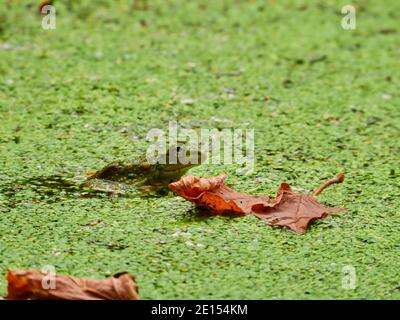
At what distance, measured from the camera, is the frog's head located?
96.5 inches

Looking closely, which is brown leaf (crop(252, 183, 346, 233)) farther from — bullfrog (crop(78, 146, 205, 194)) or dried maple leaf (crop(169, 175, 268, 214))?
bullfrog (crop(78, 146, 205, 194))

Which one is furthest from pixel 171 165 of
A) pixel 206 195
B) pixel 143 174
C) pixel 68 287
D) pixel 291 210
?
pixel 68 287

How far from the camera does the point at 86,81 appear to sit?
10.6 ft

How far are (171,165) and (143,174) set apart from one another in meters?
0.08

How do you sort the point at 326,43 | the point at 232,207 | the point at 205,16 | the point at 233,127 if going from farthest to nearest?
the point at 205,16 < the point at 326,43 < the point at 233,127 < the point at 232,207

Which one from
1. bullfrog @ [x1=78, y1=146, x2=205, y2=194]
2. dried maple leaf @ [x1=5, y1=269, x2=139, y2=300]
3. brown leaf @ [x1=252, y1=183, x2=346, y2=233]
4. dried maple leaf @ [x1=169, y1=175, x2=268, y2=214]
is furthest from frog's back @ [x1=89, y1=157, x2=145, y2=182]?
dried maple leaf @ [x1=5, y1=269, x2=139, y2=300]

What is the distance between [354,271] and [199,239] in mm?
367

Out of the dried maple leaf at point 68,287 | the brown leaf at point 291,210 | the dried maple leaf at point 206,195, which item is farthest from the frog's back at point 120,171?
the dried maple leaf at point 68,287

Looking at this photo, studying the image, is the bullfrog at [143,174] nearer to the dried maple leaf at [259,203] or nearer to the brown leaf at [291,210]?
the dried maple leaf at [259,203]

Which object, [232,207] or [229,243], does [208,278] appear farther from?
[232,207]

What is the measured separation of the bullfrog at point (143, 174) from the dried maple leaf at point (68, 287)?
648 mm

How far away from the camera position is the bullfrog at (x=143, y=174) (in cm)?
245

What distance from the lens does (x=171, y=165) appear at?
2455 millimetres
